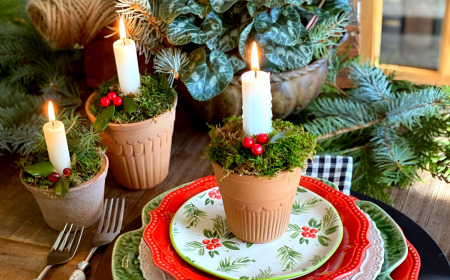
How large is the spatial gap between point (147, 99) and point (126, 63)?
7 centimetres

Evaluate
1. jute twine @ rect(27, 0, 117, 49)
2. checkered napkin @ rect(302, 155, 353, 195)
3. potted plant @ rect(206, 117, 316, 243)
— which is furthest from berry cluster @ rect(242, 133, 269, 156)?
jute twine @ rect(27, 0, 117, 49)

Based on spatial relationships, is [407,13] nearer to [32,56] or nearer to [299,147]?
[32,56]

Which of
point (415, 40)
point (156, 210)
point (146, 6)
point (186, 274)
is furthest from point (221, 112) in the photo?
point (415, 40)

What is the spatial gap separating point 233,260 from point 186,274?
0.20ft

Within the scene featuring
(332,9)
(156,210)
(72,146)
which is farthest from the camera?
(332,9)

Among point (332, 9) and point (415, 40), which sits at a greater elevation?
point (332, 9)

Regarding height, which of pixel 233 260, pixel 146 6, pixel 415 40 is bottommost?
pixel 415 40

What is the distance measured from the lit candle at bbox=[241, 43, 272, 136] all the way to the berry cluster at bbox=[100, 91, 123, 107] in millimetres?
338

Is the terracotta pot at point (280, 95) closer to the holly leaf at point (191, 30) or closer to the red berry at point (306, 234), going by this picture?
→ the holly leaf at point (191, 30)

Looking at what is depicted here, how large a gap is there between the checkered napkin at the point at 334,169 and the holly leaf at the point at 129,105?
1.03ft

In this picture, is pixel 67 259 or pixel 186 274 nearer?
pixel 186 274

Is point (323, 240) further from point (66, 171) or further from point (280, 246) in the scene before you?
point (66, 171)

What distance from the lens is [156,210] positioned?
25.7 inches

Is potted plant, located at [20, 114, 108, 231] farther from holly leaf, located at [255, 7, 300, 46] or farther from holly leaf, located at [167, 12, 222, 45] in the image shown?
holly leaf, located at [255, 7, 300, 46]
